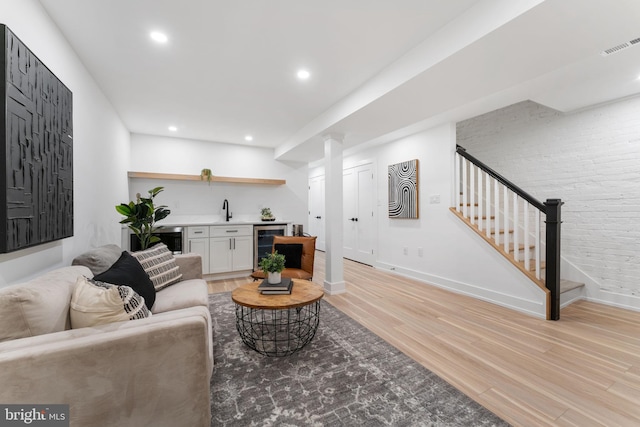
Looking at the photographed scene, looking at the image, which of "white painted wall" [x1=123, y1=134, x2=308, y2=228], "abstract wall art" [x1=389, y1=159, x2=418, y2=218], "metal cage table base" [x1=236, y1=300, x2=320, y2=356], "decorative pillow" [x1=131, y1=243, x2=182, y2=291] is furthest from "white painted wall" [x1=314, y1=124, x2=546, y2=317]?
"decorative pillow" [x1=131, y1=243, x2=182, y2=291]

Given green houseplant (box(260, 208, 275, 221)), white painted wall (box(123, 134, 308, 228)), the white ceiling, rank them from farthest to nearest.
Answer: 1. green houseplant (box(260, 208, 275, 221))
2. white painted wall (box(123, 134, 308, 228))
3. the white ceiling

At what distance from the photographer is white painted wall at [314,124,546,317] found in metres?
3.13

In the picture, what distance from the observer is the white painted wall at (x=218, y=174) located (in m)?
4.54

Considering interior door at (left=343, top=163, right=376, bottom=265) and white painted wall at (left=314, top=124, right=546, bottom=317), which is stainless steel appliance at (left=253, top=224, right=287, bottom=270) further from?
white painted wall at (left=314, top=124, right=546, bottom=317)

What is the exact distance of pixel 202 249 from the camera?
13.7 feet

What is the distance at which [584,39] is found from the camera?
1.71m

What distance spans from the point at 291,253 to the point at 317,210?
167 inches

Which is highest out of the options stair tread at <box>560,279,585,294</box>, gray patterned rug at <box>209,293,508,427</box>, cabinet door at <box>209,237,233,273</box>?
cabinet door at <box>209,237,233,273</box>

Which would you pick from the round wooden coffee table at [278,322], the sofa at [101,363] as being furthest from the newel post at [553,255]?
the sofa at [101,363]

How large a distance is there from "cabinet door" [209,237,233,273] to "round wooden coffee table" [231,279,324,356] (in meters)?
1.80

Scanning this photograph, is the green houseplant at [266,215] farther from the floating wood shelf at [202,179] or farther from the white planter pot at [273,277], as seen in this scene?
the white planter pot at [273,277]

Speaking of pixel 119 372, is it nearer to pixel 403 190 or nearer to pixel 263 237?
pixel 263 237

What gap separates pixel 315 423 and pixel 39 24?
3.03m

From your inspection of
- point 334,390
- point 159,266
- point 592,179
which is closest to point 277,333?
point 334,390
